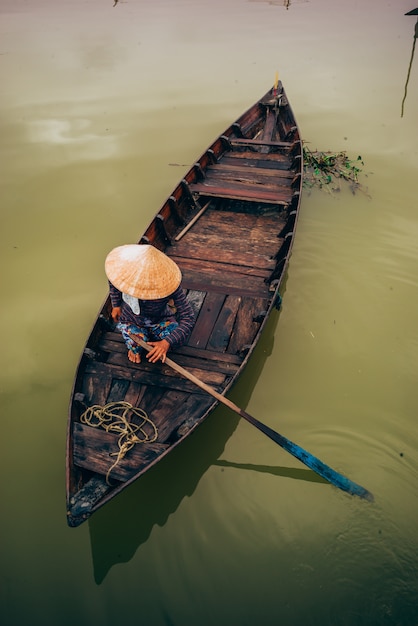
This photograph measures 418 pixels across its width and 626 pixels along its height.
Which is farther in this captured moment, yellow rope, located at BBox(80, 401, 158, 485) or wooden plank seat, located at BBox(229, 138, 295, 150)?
wooden plank seat, located at BBox(229, 138, 295, 150)

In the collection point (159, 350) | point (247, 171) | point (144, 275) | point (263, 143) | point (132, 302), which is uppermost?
point (263, 143)

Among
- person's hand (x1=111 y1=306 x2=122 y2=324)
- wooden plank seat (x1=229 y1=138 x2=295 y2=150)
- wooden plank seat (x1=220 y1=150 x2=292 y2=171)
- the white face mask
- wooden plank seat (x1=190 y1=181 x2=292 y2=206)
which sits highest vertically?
wooden plank seat (x1=229 y1=138 x2=295 y2=150)

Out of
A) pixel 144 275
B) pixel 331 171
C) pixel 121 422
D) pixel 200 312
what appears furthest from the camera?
pixel 331 171

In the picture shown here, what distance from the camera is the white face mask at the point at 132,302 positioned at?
11.8 ft

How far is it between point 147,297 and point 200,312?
154 cm

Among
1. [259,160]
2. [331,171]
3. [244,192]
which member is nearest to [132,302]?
[244,192]

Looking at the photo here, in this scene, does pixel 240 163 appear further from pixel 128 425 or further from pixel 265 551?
pixel 265 551

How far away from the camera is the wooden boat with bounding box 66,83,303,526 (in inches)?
137

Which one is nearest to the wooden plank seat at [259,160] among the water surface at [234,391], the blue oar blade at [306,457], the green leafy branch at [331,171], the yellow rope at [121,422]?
the green leafy branch at [331,171]

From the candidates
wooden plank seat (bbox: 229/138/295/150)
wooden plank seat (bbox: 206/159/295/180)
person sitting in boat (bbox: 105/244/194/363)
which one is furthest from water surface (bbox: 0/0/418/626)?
person sitting in boat (bbox: 105/244/194/363)

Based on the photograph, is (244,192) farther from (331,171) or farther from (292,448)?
(292,448)

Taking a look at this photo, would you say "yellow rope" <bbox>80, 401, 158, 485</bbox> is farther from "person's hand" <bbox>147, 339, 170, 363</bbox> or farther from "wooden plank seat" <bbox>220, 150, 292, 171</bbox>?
"wooden plank seat" <bbox>220, 150, 292, 171</bbox>

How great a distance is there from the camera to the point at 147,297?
133 inches

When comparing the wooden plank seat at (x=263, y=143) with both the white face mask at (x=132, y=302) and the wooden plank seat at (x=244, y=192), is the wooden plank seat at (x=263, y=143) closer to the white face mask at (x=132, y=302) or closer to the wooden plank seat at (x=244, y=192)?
the wooden plank seat at (x=244, y=192)
